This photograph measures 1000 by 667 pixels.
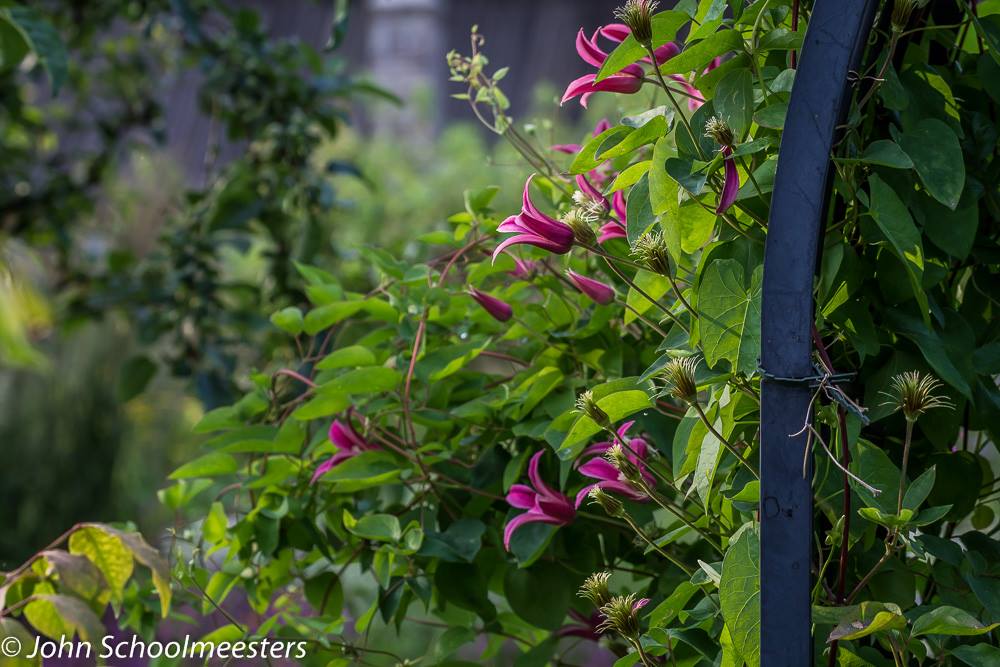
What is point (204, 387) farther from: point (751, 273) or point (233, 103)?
point (751, 273)

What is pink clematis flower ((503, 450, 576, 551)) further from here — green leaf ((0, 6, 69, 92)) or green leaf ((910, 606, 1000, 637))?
green leaf ((0, 6, 69, 92))

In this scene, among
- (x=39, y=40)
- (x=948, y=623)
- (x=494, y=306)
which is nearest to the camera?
(x=948, y=623)

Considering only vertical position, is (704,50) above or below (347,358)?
above

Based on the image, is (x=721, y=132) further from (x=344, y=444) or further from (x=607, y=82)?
(x=344, y=444)

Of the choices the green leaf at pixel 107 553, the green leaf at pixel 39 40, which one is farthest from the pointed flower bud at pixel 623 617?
the green leaf at pixel 39 40

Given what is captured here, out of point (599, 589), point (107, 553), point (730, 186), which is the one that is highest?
point (730, 186)

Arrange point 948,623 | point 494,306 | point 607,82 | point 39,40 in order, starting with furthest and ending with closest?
point 39,40 < point 494,306 < point 607,82 < point 948,623

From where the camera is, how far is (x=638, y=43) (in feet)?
1.78

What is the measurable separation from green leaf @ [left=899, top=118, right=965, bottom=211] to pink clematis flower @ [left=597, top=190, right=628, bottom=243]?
223 mm

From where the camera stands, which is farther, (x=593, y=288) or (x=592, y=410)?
(x=593, y=288)

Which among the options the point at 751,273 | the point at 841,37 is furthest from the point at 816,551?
the point at 841,37

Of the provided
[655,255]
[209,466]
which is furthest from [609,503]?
[209,466]

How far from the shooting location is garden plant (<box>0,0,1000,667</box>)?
545 millimetres

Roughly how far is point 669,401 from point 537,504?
174 millimetres
